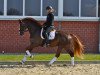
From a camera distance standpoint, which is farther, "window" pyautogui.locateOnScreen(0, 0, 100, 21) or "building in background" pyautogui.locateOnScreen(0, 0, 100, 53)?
"window" pyautogui.locateOnScreen(0, 0, 100, 21)

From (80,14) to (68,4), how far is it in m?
0.87

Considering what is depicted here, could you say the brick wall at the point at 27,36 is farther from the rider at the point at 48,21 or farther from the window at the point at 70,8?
the rider at the point at 48,21

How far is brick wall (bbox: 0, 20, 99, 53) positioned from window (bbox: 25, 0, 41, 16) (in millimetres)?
949

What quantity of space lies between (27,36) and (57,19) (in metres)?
1.87

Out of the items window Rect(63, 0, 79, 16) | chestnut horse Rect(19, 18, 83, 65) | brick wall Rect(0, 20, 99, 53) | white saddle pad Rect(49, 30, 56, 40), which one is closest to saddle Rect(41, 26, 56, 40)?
white saddle pad Rect(49, 30, 56, 40)

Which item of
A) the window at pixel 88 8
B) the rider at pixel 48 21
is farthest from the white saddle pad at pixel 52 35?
the window at pixel 88 8

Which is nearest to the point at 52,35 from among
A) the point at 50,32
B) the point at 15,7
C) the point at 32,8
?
the point at 50,32

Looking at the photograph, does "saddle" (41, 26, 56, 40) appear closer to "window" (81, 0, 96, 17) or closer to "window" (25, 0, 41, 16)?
"window" (25, 0, 41, 16)

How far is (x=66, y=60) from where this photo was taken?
56.7ft

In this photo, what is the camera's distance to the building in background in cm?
2175

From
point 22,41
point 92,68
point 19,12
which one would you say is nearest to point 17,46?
point 22,41

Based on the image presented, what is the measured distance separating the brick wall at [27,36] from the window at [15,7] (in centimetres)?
58

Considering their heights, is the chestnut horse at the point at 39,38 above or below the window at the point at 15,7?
below

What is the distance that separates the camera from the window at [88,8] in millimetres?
22453
